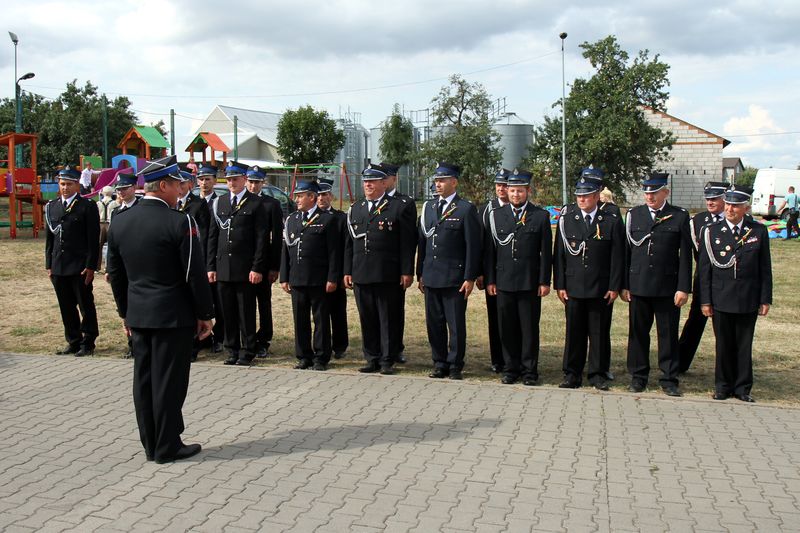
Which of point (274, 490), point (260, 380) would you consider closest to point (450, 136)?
point (260, 380)

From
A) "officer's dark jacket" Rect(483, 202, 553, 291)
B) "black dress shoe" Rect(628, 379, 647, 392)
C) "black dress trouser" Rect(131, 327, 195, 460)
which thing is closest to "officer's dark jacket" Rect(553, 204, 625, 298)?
"officer's dark jacket" Rect(483, 202, 553, 291)

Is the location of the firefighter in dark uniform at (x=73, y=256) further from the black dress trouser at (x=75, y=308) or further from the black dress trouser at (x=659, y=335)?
the black dress trouser at (x=659, y=335)

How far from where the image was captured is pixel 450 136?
37875mm

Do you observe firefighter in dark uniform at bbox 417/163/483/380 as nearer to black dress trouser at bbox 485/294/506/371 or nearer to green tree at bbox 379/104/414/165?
black dress trouser at bbox 485/294/506/371

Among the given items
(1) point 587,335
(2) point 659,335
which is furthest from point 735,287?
(1) point 587,335

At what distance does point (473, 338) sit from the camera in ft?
31.8

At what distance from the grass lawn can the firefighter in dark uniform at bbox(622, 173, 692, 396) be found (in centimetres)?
34

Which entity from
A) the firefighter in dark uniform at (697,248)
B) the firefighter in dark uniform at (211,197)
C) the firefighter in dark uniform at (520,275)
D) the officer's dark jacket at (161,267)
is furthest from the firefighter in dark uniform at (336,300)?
the firefighter in dark uniform at (697,248)

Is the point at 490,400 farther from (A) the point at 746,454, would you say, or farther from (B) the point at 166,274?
(B) the point at 166,274

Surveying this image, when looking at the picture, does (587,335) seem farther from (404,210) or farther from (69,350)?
(69,350)

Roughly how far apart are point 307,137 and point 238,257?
140 ft

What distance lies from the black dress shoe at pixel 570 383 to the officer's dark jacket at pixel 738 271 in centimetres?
Result: 132

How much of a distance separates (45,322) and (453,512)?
813cm

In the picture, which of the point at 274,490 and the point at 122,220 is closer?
the point at 274,490
